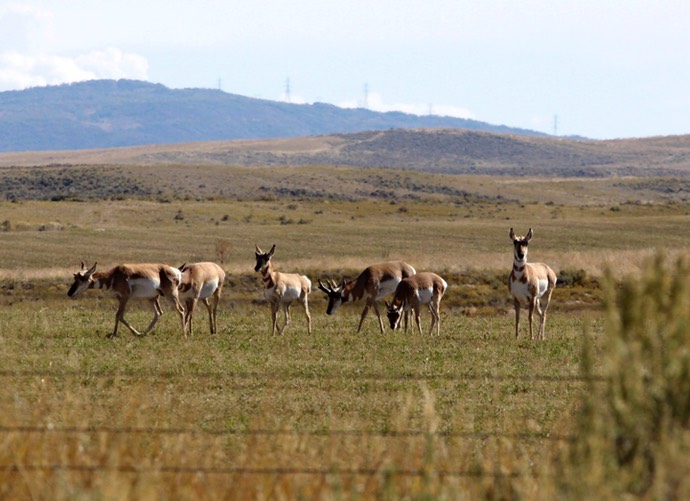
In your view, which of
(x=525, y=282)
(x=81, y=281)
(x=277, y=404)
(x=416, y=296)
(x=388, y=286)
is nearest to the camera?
(x=277, y=404)

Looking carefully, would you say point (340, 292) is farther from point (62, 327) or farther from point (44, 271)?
point (44, 271)

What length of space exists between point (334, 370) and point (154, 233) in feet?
151

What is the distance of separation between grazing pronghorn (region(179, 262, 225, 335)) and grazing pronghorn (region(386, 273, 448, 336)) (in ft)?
13.9

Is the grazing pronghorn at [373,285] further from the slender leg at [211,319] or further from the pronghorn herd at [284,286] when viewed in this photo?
the slender leg at [211,319]

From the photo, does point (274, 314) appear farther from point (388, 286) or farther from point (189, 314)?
point (388, 286)

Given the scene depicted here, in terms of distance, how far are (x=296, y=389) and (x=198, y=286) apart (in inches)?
339

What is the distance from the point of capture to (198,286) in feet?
82.9

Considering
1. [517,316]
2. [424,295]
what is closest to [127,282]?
[424,295]

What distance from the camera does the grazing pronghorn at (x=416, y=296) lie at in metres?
26.5

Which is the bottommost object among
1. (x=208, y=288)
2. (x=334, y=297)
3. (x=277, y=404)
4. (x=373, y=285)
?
(x=334, y=297)

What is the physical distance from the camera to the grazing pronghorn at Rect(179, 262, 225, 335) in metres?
25.1

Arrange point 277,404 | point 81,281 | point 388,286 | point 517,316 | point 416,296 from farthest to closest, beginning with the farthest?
point 388,286 < point 416,296 < point 517,316 < point 81,281 < point 277,404

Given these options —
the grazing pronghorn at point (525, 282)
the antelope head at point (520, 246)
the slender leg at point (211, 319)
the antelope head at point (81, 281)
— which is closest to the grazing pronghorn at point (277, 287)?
the slender leg at point (211, 319)

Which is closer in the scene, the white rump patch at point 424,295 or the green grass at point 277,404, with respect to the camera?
the green grass at point 277,404
